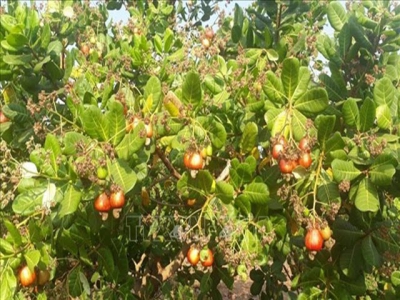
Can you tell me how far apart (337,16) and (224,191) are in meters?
1.28

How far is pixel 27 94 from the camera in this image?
293cm

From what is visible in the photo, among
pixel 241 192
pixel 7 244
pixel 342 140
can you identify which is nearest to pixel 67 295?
pixel 7 244

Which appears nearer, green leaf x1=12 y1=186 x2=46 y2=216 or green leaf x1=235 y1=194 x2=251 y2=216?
green leaf x1=12 y1=186 x2=46 y2=216

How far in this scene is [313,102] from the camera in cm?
238

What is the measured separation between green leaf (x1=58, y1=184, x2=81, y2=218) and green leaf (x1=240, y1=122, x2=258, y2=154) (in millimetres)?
889

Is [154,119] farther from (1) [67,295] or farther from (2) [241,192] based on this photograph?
(1) [67,295]

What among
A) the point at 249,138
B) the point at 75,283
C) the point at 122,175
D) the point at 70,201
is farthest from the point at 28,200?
the point at 249,138

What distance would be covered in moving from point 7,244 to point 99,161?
734 mm

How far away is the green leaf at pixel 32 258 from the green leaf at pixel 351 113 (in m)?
1.61

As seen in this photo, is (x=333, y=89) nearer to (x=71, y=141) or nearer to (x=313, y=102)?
(x=313, y=102)

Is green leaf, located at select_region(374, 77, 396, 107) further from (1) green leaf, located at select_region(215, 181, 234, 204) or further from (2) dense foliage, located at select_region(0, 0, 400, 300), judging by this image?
(1) green leaf, located at select_region(215, 181, 234, 204)

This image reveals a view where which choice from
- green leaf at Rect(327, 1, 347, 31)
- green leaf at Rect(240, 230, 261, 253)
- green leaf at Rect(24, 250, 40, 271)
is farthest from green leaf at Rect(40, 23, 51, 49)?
green leaf at Rect(327, 1, 347, 31)

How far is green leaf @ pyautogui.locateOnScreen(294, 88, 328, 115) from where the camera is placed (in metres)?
2.33

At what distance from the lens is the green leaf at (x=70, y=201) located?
2.15m
